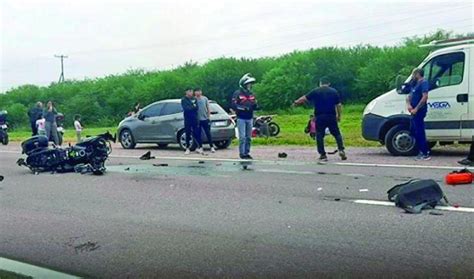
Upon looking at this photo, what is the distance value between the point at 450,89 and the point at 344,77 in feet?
59.5

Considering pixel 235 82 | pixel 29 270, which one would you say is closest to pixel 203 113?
pixel 29 270

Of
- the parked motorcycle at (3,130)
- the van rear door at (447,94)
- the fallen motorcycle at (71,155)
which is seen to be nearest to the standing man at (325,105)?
the van rear door at (447,94)

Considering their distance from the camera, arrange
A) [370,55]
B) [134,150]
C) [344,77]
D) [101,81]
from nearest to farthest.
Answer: [134,150] < [344,77] < [370,55] < [101,81]

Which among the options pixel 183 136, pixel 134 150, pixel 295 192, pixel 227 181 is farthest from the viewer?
pixel 134 150

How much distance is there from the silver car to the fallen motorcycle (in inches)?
192

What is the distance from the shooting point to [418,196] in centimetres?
751

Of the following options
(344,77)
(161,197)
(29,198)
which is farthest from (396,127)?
(344,77)

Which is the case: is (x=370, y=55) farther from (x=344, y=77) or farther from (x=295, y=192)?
(x=295, y=192)

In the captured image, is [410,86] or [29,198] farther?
[410,86]

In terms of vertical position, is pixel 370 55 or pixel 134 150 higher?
pixel 370 55

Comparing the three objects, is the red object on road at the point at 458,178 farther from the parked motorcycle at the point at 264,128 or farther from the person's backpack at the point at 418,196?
the parked motorcycle at the point at 264,128

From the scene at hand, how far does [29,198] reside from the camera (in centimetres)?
988

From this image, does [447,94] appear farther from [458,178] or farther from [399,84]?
[458,178]

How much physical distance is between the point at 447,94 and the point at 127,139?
35.0 feet
